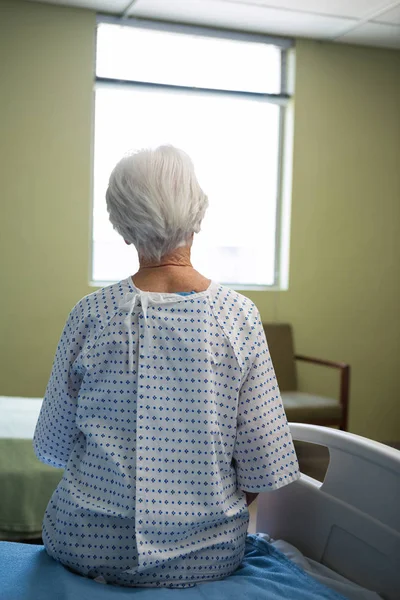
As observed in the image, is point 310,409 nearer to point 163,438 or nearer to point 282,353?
point 282,353

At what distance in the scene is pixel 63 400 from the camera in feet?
4.92

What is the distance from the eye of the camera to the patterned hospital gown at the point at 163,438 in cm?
138

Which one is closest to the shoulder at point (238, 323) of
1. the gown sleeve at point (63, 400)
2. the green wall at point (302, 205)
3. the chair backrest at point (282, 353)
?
the gown sleeve at point (63, 400)

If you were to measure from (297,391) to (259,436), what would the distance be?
3525mm

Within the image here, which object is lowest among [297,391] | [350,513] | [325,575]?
[297,391]

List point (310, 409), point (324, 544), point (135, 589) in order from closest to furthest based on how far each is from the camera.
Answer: point (135, 589)
point (324, 544)
point (310, 409)

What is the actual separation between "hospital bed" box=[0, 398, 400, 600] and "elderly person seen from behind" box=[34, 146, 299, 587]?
0.21ft

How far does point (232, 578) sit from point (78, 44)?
3776mm

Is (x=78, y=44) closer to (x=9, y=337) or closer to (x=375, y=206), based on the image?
(x=9, y=337)

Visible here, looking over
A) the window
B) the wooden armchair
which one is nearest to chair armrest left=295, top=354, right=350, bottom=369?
the wooden armchair

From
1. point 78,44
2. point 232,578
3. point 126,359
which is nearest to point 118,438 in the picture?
point 126,359

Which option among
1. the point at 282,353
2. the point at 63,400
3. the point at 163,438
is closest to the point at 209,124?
the point at 282,353

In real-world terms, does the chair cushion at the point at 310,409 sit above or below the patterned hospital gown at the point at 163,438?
below

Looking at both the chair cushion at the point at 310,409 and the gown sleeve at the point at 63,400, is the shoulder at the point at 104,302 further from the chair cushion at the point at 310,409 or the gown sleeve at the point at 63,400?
the chair cushion at the point at 310,409
